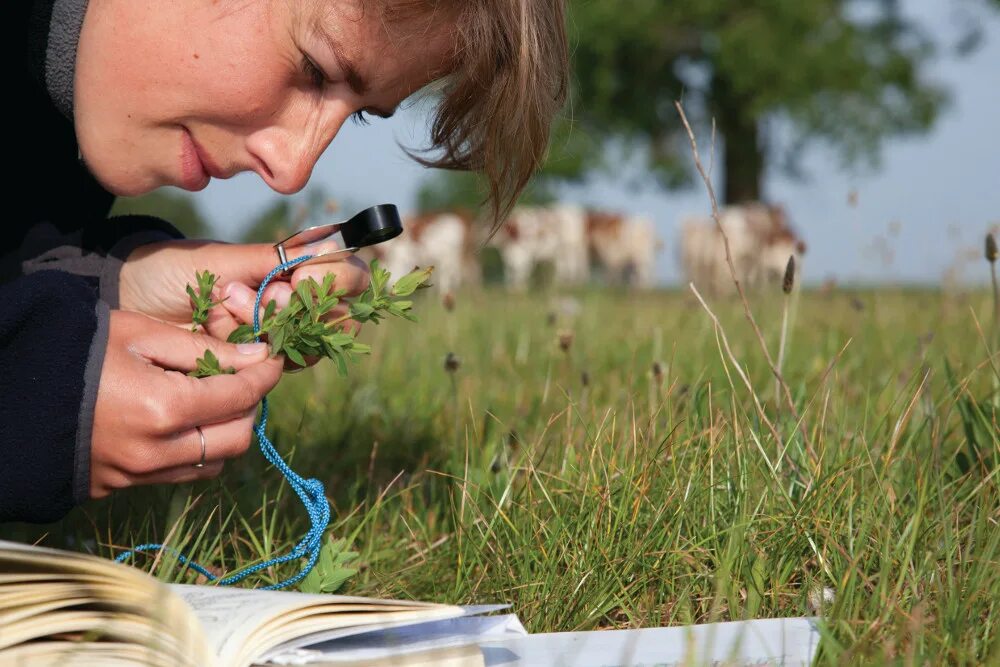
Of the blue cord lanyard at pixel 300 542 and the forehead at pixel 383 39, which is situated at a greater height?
the forehead at pixel 383 39

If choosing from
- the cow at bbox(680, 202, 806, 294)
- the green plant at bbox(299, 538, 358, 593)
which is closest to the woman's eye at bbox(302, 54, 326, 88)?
the green plant at bbox(299, 538, 358, 593)

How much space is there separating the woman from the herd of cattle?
27.2 ft

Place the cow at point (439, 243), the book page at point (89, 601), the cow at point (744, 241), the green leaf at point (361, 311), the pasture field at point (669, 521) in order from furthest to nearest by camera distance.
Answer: the cow at point (439, 243), the cow at point (744, 241), the green leaf at point (361, 311), the pasture field at point (669, 521), the book page at point (89, 601)

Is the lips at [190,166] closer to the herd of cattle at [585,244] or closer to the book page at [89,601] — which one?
the book page at [89,601]

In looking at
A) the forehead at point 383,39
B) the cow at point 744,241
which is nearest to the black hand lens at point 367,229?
the forehead at point 383,39

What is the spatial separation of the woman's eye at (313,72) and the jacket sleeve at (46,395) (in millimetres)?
496

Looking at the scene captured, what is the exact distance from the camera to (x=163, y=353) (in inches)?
54.3

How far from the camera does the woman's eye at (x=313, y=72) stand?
1523 millimetres

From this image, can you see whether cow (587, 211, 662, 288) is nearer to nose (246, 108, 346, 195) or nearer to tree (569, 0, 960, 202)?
tree (569, 0, 960, 202)

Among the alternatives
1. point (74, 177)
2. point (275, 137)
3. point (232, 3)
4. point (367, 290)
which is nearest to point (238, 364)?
point (367, 290)

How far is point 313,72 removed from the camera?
154 centimetres

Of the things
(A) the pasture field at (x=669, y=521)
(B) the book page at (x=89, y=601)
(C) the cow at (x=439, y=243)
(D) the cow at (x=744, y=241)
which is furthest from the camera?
(C) the cow at (x=439, y=243)

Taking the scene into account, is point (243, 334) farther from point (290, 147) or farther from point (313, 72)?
point (313, 72)

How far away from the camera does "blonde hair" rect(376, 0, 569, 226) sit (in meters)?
Answer: 1.60
